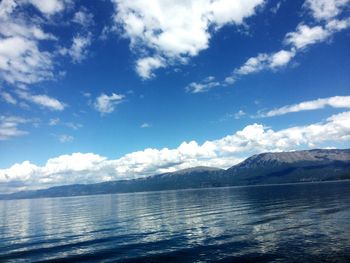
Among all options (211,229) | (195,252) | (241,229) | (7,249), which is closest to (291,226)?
(241,229)

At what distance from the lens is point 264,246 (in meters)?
49.1

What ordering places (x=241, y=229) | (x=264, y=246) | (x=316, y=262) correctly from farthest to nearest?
(x=241, y=229), (x=264, y=246), (x=316, y=262)

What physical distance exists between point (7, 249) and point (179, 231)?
1308 inches

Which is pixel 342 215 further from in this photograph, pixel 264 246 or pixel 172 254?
pixel 172 254

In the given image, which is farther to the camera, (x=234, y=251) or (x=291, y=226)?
(x=291, y=226)

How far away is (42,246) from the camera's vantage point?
58875mm

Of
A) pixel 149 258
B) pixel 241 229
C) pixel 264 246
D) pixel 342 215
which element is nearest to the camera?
pixel 149 258

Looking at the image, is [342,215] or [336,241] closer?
[336,241]

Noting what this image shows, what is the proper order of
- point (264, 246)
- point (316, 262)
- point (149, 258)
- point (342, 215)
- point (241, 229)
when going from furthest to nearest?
1. point (342, 215)
2. point (241, 229)
3. point (264, 246)
4. point (149, 258)
5. point (316, 262)

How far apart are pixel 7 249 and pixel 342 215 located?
73756mm

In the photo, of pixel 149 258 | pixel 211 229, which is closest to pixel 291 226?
pixel 211 229

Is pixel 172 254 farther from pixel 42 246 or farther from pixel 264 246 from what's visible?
pixel 42 246

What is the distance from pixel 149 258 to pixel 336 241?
94.7 feet

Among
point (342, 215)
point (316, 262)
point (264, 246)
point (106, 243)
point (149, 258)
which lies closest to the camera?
point (316, 262)
